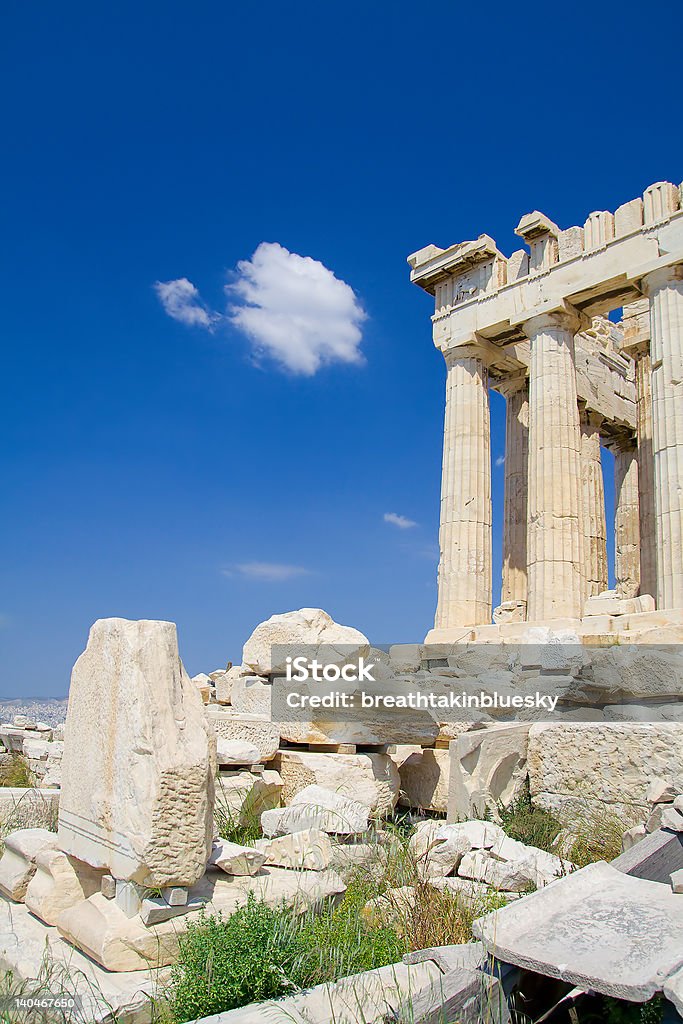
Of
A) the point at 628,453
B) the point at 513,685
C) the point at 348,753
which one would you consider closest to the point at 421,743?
the point at 348,753

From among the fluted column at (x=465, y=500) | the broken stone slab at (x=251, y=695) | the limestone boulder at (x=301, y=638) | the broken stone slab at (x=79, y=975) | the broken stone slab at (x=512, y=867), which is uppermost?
the fluted column at (x=465, y=500)

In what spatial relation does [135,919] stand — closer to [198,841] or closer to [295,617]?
[198,841]

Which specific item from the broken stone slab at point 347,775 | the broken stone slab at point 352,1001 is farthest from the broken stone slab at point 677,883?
the broken stone slab at point 347,775

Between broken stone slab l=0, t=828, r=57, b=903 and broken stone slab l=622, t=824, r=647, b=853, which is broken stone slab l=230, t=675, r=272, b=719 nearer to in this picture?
broken stone slab l=0, t=828, r=57, b=903

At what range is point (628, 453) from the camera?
869 inches

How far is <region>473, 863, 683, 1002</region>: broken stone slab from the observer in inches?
128

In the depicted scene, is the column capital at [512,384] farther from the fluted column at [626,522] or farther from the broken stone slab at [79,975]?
the broken stone slab at [79,975]

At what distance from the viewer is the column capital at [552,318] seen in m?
16.8

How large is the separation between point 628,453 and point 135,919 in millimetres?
20276

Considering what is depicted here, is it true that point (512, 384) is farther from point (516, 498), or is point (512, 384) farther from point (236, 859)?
point (236, 859)

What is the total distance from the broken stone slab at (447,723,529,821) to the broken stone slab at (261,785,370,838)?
3.04 ft

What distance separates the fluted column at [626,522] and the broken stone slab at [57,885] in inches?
699

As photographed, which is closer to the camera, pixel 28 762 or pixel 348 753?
pixel 348 753

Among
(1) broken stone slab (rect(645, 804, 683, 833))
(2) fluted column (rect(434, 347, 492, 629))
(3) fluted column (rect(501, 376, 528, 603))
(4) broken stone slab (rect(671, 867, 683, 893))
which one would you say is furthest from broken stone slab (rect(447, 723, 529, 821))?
(3) fluted column (rect(501, 376, 528, 603))
